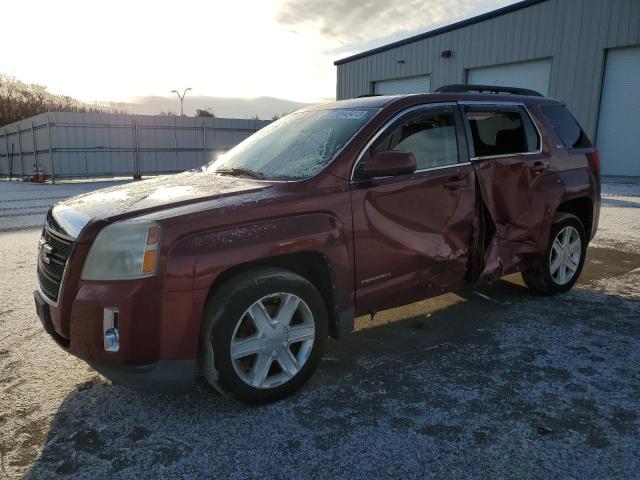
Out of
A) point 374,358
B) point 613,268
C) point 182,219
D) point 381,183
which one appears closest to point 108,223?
point 182,219

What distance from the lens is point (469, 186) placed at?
372 centimetres

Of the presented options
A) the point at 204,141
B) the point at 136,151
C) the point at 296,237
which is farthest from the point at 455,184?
the point at 204,141

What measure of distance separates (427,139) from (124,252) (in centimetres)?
228

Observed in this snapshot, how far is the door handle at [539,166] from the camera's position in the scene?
4.27 m

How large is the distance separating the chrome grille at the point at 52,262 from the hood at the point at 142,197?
8 cm

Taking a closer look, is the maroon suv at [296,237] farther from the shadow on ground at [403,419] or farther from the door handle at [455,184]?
→ the shadow on ground at [403,419]

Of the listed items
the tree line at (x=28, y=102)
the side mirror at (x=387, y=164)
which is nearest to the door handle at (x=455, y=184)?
the side mirror at (x=387, y=164)

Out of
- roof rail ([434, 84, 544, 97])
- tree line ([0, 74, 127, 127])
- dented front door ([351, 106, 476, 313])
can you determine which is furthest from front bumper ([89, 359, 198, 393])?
tree line ([0, 74, 127, 127])

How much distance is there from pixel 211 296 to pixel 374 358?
137 centimetres

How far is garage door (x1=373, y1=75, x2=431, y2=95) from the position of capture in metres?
23.3

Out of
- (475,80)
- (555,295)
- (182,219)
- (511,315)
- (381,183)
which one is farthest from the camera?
(475,80)

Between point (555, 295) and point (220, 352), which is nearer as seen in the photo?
point (220, 352)

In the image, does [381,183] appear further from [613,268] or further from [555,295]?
[613,268]

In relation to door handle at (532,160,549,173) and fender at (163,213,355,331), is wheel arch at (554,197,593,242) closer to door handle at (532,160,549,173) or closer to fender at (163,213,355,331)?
door handle at (532,160,549,173)
